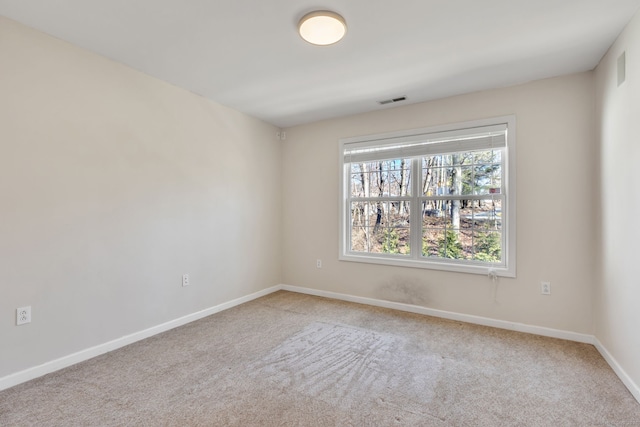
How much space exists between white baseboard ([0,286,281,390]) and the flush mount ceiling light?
2927 mm

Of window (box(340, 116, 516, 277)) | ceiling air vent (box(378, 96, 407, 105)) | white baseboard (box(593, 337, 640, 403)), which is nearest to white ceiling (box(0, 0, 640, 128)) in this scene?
ceiling air vent (box(378, 96, 407, 105))

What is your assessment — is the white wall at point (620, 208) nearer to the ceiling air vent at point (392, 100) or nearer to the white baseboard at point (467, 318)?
the white baseboard at point (467, 318)

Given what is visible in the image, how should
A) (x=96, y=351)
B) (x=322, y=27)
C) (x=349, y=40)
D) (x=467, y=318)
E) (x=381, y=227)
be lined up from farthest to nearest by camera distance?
(x=381, y=227), (x=467, y=318), (x=96, y=351), (x=349, y=40), (x=322, y=27)

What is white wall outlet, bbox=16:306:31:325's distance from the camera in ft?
6.81

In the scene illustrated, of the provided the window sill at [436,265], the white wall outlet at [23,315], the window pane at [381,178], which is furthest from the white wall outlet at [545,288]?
the white wall outlet at [23,315]

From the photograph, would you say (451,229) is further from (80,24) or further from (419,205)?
(80,24)

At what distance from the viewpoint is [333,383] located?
2.07m

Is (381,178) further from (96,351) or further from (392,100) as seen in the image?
(96,351)

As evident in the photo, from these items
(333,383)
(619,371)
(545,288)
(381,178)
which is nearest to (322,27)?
(381,178)

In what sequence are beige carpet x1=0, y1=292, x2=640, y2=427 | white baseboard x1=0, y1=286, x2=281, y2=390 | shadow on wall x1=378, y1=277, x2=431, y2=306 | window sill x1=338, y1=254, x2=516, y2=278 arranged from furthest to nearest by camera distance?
shadow on wall x1=378, y1=277, x2=431, y2=306 < window sill x1=338, y1=254, x2=516, y2=278 < white baseboard x1=0, y1=286, x2=281, y2=390 < beige carpet x1=0, y1=292, x2=640, y2=427

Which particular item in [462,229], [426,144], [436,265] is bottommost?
[436,265]

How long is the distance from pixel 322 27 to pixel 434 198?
2.27 metres

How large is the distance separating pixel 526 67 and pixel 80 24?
3.56 meters

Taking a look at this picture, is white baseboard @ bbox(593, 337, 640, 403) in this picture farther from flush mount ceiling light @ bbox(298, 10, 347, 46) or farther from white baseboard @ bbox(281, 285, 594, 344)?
flush mount ceiling light @ bbox(298, 10, 347, 46)
